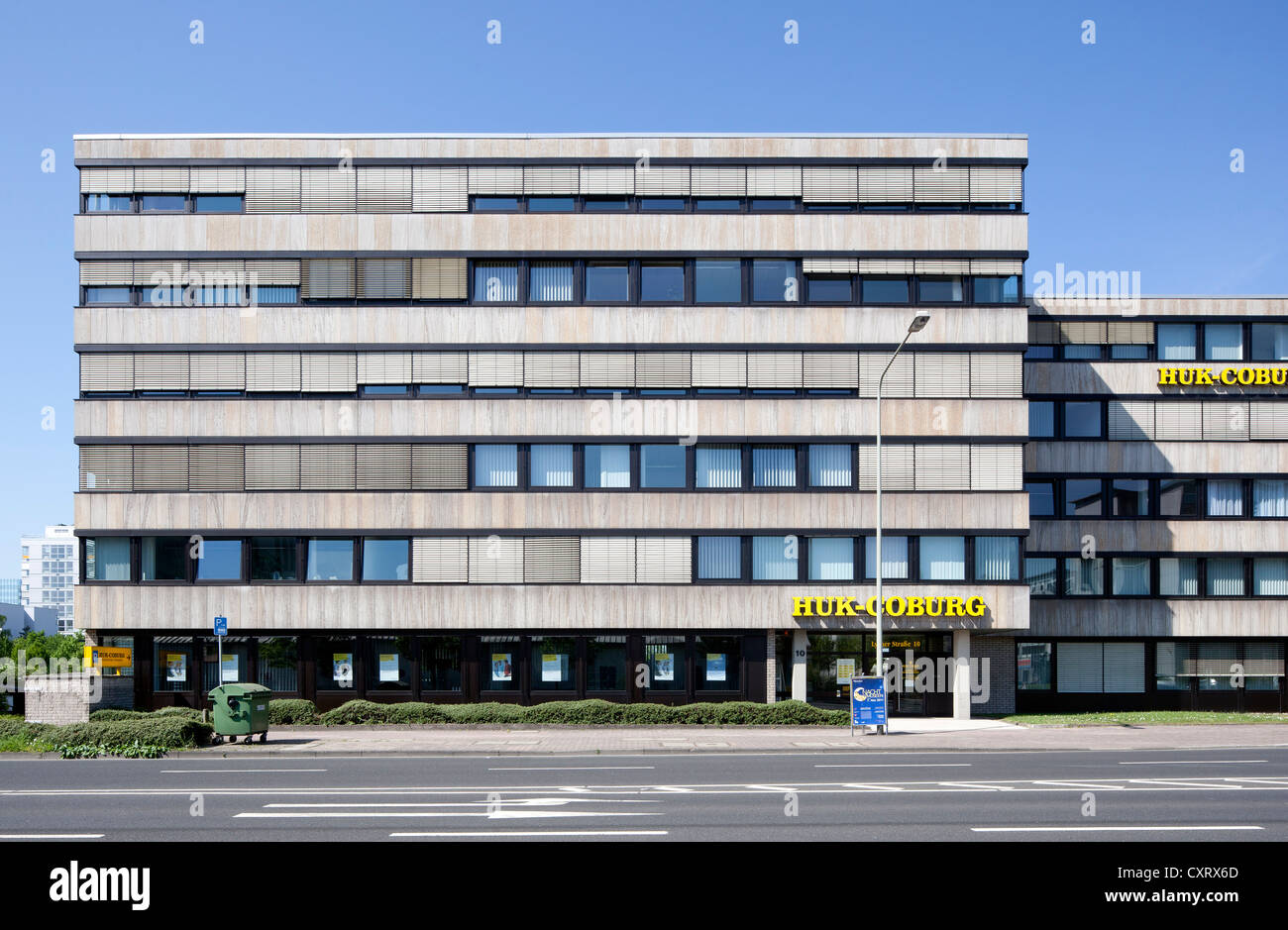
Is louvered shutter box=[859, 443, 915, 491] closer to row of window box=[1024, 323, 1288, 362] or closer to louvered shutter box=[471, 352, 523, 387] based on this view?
row of window box=[1024, 323, 1288, 362]

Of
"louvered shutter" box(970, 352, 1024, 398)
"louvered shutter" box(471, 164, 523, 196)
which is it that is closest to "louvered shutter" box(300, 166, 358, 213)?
"louvered shutter" box(471, 164, 523, 196)

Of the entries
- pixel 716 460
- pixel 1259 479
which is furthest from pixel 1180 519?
pixel 716 460

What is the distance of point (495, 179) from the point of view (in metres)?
33.5

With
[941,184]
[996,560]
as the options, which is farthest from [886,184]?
[996,560]

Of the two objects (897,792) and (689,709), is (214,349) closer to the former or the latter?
(689,709)

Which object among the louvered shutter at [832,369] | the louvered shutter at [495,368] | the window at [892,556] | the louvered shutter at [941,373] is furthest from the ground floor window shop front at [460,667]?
the louvered shutter at [941,373]

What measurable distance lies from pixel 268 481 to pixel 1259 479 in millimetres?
34618

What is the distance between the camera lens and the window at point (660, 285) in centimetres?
3316

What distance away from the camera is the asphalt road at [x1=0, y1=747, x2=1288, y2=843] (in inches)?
A: 465

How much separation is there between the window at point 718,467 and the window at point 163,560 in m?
16.4

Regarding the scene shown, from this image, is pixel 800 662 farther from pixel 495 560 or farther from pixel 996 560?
pixel 495 560

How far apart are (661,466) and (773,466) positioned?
12.0 ft

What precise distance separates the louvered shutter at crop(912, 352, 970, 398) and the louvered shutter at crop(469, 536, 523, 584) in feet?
46.4

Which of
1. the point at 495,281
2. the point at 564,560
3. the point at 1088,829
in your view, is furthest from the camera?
the point at 495,281
